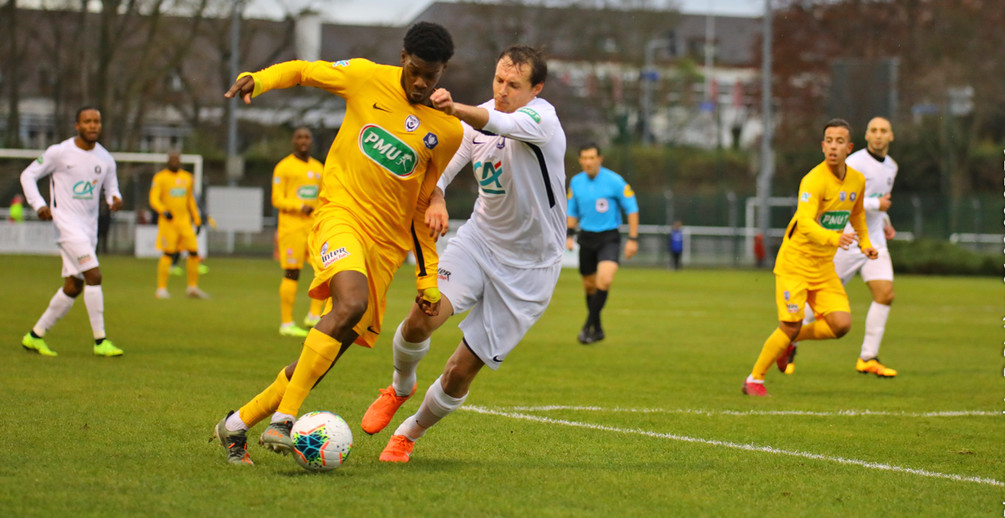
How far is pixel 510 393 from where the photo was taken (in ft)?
31.3

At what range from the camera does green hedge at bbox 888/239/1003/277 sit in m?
37.2

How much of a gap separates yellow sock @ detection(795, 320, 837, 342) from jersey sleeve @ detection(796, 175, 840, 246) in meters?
0.98

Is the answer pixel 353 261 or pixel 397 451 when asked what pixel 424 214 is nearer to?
pixel 353 261

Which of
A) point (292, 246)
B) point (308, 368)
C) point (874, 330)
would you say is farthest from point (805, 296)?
point (292, 246)

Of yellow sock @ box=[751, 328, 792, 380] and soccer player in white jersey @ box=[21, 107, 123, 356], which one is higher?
soccer player in white jersey @ box=[21, 107, 123, 356]

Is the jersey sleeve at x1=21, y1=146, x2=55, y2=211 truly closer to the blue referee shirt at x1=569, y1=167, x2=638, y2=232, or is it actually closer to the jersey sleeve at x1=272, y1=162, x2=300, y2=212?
the jersey sleeve at x1=272, y1=162, x2=300, y2=212

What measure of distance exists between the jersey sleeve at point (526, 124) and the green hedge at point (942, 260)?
33891mm

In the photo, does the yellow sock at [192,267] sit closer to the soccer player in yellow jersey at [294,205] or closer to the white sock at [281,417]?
the soccer player in yellow jersey at [294,205]

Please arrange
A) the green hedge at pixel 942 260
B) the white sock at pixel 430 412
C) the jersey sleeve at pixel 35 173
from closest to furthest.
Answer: the white sock at pixel 430 412
the jersey sleeve at pixel 35 173
the green hedge at pixel 942 260

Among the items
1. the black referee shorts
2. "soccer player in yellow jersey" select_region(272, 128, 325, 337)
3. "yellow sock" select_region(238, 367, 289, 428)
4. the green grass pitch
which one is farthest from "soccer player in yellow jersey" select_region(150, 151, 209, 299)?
"yellow sock" select_region(238, 367, 289, 428)

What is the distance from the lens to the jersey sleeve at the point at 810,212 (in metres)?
9.32

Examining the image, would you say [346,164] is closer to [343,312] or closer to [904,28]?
[343,312]

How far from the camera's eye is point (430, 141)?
616 cm

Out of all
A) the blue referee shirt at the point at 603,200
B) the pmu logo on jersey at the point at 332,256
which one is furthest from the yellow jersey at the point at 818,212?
the pmu logo on jersey at the point at 332,256
